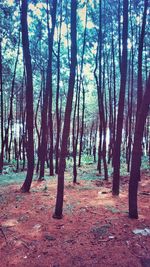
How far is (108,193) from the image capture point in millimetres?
8094

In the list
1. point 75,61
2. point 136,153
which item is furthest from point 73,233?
point 75,61

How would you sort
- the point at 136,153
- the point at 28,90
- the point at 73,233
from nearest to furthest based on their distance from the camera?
the point at 73,233 → the point at 136,153 → the point at 28,90

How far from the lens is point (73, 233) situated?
507 centimetres

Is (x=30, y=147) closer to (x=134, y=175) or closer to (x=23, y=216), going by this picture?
(x=23, y=216)

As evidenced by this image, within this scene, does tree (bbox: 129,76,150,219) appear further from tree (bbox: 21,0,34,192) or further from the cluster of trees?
tree (bbox: 21,0,34,192)

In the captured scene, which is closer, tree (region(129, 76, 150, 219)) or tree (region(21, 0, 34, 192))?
tree (region(129, 76, 150, 219))

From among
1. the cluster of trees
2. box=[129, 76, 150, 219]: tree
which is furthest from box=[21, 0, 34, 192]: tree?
box=[129, 76, 150, 219]: tree

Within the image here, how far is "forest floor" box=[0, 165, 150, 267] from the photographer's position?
4180mm

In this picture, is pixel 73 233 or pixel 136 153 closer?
pixel 73 233

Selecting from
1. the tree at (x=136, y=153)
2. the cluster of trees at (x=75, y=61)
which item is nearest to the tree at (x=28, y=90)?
the cluster of trees at (x=75, y=61)

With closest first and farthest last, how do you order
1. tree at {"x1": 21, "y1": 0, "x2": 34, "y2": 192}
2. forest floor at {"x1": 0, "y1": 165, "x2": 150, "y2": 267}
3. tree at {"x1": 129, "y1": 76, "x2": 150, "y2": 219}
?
forest floor at {"x1": 0, "y1": 165, "x2": 150, "y2": 267} < tree at {"x1": 129, "y1": 76, "x2": 150, "y2": 219} < tree at {"x1": 21, "y1": 0, "x2": 34, "y2": 192}

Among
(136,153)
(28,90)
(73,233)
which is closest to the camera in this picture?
(73,233)

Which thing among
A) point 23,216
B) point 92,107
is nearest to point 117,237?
point 23,216

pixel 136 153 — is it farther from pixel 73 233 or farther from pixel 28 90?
pixel 28 90
